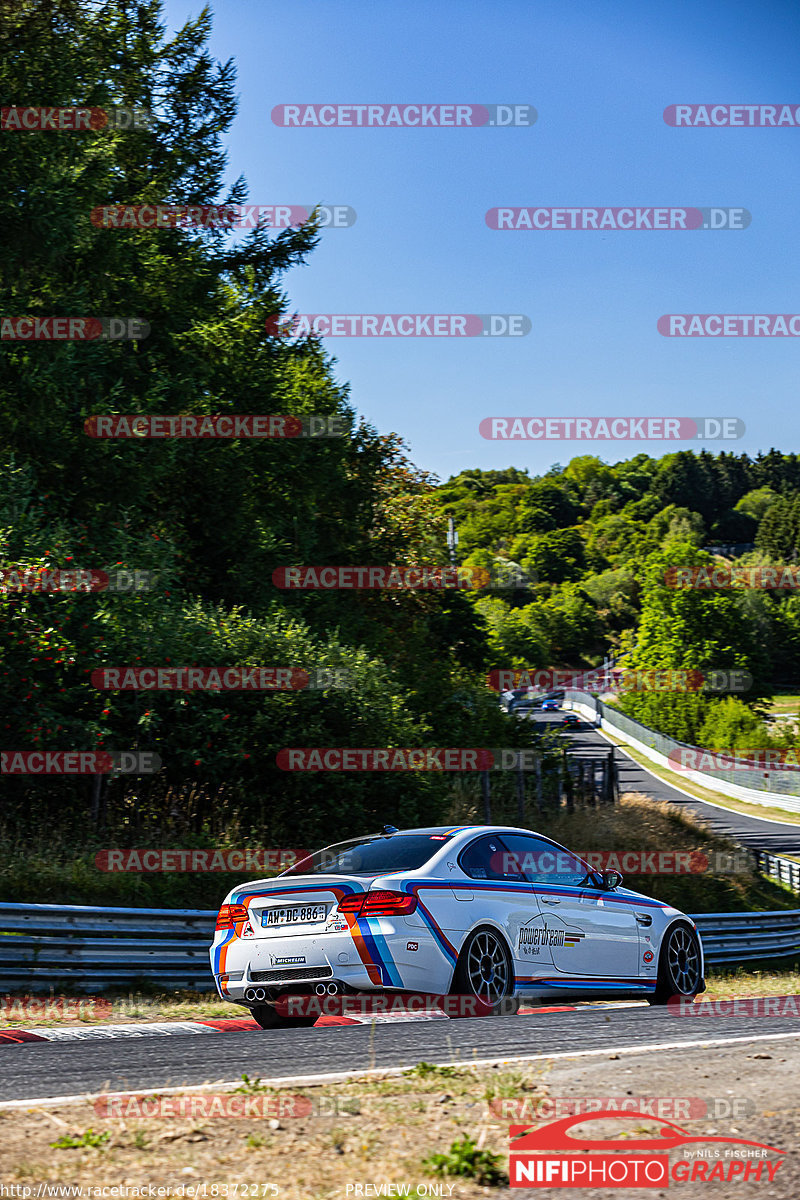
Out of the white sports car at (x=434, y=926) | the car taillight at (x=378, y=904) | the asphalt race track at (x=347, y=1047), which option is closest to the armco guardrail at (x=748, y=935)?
the white sports car at (x=434, y=926)

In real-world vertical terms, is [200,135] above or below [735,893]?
above

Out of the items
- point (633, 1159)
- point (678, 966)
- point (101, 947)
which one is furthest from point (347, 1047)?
point (678, 966)

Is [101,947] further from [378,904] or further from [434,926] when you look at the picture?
[434,926]

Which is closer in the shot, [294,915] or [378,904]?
[378,904]

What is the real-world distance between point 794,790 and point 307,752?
43959mm

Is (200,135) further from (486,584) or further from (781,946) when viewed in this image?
(781,946)

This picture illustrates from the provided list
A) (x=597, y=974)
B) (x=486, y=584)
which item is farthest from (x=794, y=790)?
(x=597, y=974)

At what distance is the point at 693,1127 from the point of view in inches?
168

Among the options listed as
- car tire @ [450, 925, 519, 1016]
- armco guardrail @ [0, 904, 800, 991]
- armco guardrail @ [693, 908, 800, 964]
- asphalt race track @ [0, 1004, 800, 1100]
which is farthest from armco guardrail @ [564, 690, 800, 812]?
asphalt race track @ [0, 1004, 800, 1100]

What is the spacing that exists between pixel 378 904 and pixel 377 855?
0.77 metres

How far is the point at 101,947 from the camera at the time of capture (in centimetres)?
979

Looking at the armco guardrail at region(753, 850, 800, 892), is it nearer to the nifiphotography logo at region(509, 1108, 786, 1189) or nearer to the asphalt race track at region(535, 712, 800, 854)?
the asphalt race track at region(535, 712, 800, 854)

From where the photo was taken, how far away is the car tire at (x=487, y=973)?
8078mm

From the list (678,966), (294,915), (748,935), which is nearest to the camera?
(294,915)
